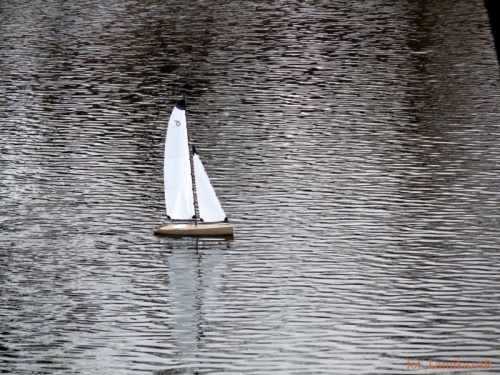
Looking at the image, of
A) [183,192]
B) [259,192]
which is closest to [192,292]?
[183,192]

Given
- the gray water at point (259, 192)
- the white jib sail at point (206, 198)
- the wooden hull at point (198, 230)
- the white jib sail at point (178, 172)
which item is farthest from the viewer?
the white jib sail at point (178, 172)

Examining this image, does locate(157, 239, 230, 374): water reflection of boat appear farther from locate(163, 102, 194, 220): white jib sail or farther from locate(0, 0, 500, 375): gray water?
locate(163, 102, 194, 220): white jib sail

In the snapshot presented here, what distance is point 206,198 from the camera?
48250 mm

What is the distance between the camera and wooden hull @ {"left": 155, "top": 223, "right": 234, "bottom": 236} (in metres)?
48.0

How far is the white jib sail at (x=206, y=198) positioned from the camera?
48.2m

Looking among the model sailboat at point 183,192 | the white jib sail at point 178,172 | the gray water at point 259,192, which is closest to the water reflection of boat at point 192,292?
the gray water at point 259,192

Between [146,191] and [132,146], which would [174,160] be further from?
[132,146]

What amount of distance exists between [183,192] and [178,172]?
0.73 meters

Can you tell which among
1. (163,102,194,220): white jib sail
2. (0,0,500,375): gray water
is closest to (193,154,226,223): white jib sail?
(163,102,194,220): white jib sail

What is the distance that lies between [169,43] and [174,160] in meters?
32.4

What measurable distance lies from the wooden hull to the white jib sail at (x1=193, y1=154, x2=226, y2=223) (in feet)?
0.96

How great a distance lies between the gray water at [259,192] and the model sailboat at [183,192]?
2.55ft

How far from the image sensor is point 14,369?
37.1 m

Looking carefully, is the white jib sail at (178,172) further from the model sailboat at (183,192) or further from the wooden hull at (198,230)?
the wooden hull at (198,230)
